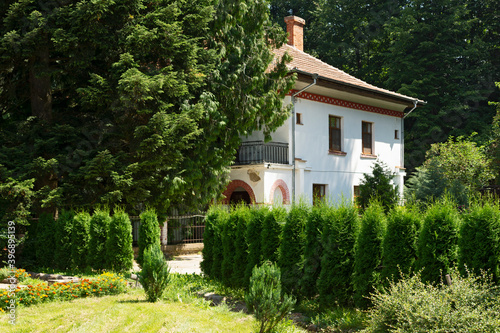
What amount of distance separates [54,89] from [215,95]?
16.6 ft

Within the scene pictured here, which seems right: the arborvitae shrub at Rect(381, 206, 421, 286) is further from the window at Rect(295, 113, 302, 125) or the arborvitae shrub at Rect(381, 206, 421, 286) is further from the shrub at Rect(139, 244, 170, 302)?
the window at Rect(295, 113, 302, 125)

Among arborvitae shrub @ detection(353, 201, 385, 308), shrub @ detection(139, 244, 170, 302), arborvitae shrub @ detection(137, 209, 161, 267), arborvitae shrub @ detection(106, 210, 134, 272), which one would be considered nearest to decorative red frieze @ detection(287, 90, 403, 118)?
arborvitae shrub @ detection(137, 209, 161, 267)

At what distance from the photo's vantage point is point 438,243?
7.27 metres

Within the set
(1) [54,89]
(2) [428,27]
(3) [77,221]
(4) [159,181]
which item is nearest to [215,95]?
(4) [159,181]

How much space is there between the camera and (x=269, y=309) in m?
6.46

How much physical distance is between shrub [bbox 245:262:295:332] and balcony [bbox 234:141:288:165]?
39.9 feet

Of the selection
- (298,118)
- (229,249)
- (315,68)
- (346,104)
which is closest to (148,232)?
(229,249)

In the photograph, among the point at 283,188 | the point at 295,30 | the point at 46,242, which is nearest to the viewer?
the point at 46,242

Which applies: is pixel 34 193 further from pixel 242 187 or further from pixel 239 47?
pixel 242 187

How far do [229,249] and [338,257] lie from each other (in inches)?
113

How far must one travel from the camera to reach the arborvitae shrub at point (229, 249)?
10.4 metres

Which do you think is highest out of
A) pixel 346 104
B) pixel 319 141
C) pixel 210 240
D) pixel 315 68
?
pixel 315 68

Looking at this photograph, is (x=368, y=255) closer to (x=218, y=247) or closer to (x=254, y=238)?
(x=254, y=238)

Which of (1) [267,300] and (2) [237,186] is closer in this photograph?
(1) [267,300]
